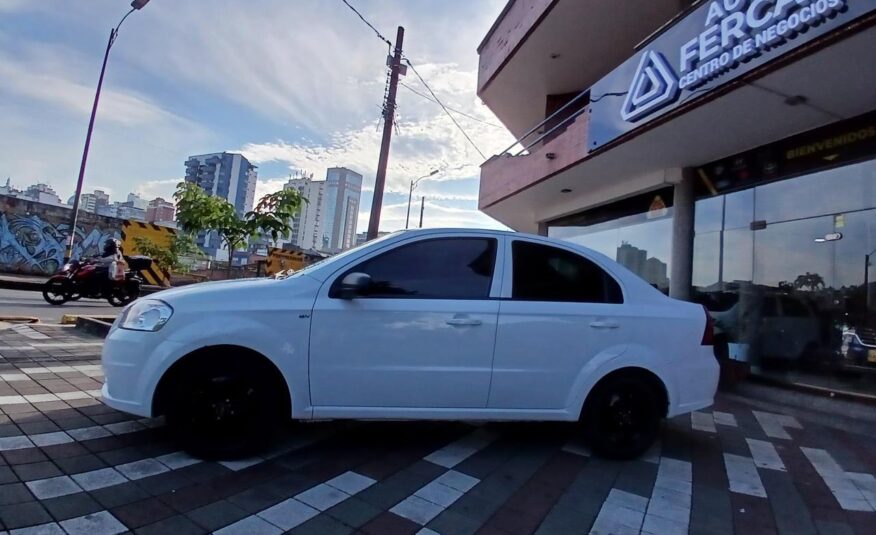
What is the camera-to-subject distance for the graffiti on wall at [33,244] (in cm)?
1716

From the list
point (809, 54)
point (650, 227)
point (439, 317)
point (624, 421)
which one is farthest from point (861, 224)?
point (439, 317)

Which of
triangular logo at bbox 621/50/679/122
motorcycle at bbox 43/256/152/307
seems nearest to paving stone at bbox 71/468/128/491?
triangular logo at bbox 621/50/679/122

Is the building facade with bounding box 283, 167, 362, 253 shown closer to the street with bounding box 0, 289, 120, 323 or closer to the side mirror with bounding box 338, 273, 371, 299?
the street with bounding box 0, 289, 120, 323

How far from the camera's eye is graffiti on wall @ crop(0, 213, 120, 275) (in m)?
17.2

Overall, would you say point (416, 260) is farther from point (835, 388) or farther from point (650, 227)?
point (650, 227)

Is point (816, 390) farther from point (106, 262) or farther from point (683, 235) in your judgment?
point (106, 262)

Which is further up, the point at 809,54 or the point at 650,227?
the point at 809,54

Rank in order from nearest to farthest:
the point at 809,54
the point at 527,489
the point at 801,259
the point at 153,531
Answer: the point at 153,531
the point at 527,489
the point at 809,54
the point at 801,259

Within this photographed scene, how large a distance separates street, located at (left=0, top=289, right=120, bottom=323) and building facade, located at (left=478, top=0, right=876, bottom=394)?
9302 millimetres

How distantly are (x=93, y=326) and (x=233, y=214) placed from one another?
2.61 meters

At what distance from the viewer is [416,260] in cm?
344

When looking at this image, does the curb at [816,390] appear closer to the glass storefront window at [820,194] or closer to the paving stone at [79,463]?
the glass storefront window at [820,194]

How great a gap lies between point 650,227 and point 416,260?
749 centimetres

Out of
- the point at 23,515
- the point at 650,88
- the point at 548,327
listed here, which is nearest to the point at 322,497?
the point at 23,515
